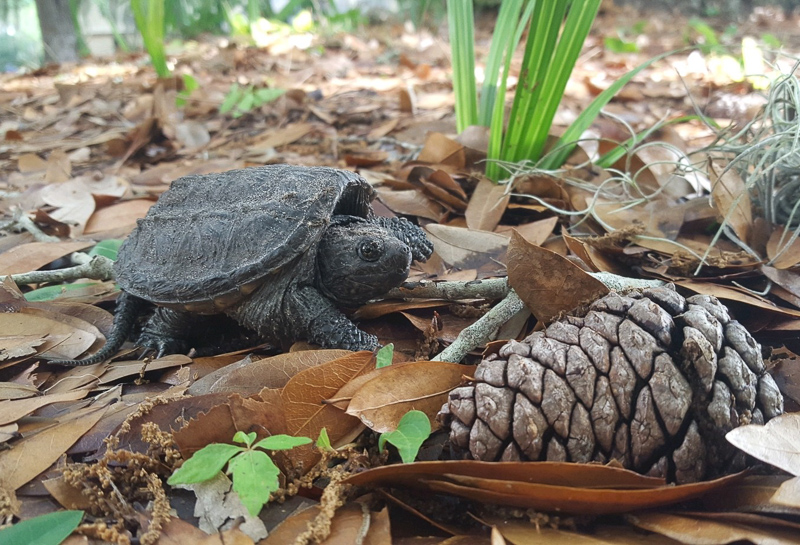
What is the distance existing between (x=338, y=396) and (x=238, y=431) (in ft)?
0.86

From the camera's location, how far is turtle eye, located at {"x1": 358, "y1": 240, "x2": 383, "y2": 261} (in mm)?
1848

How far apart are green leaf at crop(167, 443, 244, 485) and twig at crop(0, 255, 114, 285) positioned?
1404 millimetres

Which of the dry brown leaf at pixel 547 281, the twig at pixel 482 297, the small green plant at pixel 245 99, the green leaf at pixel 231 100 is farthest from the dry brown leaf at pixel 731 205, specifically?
the green leaf at pixel 231 100

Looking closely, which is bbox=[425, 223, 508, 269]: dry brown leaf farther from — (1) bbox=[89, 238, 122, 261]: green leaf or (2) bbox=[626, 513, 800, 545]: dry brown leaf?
(1) bbox=[89, 238, 122, 261]: green leaf

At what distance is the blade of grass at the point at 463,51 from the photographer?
9.65 feet

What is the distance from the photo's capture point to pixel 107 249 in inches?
105

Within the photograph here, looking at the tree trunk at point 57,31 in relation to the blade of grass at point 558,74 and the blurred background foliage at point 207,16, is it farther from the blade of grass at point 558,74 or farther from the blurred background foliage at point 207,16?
the blade of grass at point 558,74

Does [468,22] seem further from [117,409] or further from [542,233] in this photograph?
[117,409]

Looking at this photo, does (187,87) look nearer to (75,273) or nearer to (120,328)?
(75,273)

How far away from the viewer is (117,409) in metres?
1.63

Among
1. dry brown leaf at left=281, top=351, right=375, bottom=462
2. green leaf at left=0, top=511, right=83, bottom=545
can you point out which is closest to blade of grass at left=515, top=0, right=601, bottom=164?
dry brown leaf at left=281, top=351, right=375, bottom=462

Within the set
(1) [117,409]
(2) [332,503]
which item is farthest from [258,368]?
(2) [332,503]

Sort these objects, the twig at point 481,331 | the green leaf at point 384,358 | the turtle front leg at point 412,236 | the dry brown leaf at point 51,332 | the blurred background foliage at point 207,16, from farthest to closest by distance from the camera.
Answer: the blurred background foliage at point 207,16, the turtle front leg at point 412,236, the dry brown leaf at point 51,332, the twig at point 481,331, the green leaf at point 384,358

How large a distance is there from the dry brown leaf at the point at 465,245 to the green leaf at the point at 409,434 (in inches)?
40.4
